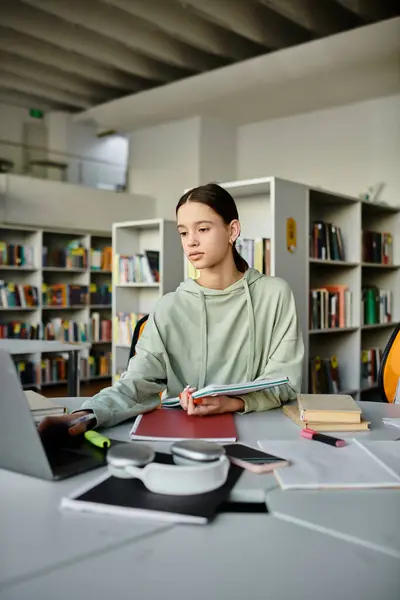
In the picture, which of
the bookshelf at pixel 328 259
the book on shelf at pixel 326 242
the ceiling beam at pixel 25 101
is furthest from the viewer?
the ceiling beam at pixel 25 101

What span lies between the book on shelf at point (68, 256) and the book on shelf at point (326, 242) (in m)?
3.88

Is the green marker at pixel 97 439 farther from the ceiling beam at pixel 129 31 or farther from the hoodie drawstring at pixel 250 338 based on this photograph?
the ceiling beam at pixel 129 31

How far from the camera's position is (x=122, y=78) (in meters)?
7.79

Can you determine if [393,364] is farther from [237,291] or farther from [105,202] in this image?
[105,202]

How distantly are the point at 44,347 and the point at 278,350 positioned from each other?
2.34m

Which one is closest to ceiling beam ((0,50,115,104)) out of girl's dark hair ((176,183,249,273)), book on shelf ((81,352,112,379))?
book on shelf ((81,352,112,379))

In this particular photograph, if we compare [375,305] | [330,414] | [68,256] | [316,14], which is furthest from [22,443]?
[68,256]

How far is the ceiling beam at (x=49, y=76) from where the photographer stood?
23.7 feet

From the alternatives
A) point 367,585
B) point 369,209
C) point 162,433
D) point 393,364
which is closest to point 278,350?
point 162,433

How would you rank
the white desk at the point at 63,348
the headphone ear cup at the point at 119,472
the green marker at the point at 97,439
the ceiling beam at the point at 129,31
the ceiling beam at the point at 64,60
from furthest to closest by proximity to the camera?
1. the ceiling beam at the point at 64,60
2. the ceiling beam at the point at 129,31
3. the white desk at the point at 63,348
4. the green marker at the point at 97,439
5. the headphone ear cup at the point at 119,472

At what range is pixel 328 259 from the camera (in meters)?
4.30

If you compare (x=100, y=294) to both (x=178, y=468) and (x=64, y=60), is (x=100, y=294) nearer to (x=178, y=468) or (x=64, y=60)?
(x=64, y=60)

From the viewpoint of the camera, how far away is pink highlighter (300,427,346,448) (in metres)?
1.25

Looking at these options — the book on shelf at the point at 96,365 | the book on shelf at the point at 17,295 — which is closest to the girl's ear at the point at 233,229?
the book on shelf at the point at 17,295
